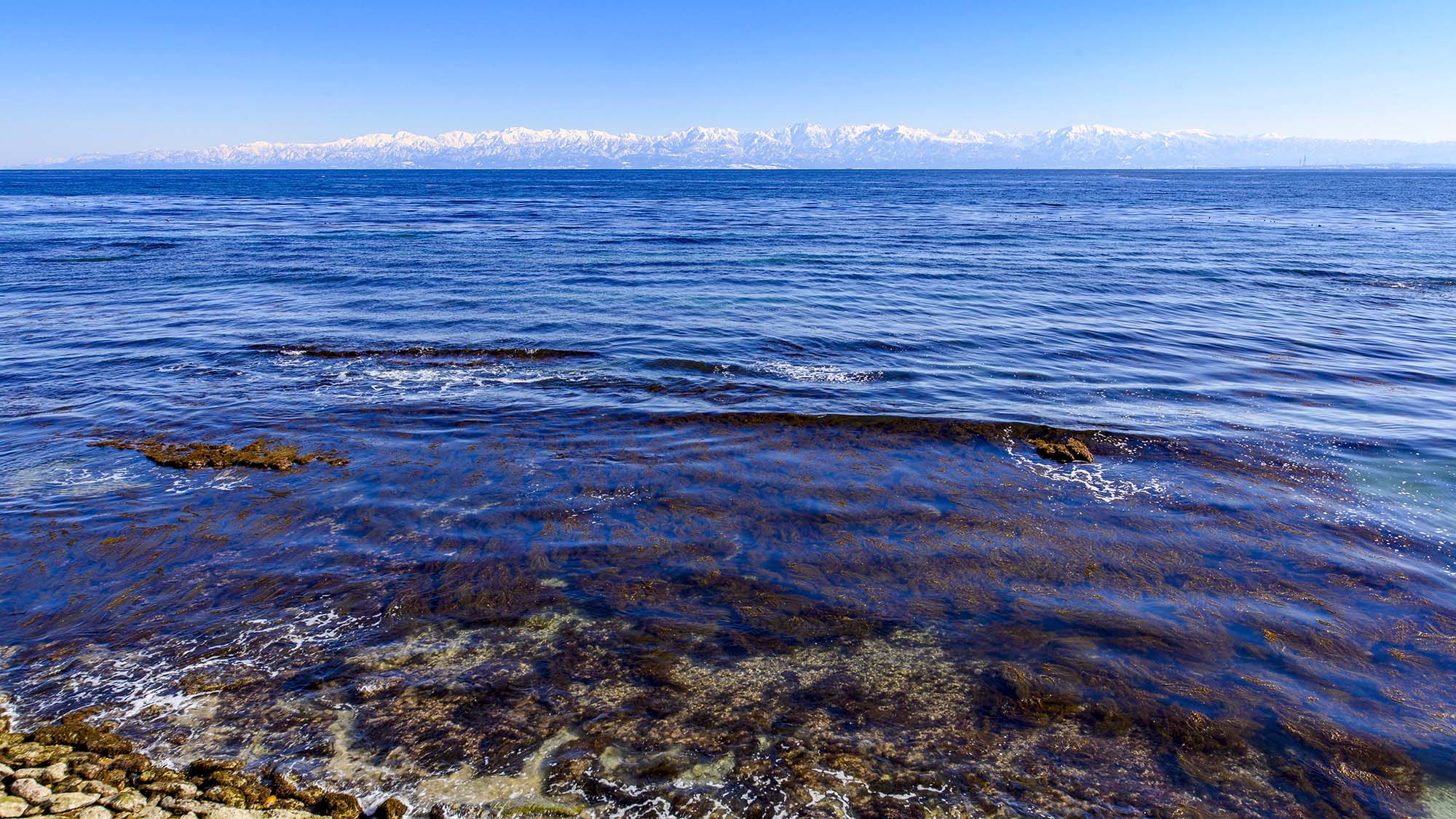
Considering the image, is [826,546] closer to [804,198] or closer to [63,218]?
[63,218]

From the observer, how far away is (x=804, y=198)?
344 ft

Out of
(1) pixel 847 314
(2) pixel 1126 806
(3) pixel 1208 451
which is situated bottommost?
(2) pixel 1126 806

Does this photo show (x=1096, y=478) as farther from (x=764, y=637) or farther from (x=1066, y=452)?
(x=764, y=637)

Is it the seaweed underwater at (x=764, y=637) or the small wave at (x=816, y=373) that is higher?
the small wave at (x=816, y=373)

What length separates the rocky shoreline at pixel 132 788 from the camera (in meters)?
5.29

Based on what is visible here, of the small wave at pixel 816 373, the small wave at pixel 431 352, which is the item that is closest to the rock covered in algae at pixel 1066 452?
the small wave at pixel 816 373

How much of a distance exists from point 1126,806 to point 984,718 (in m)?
1.31

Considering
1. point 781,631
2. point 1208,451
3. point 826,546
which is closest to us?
point 781,631

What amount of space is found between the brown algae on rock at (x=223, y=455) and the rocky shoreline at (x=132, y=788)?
6.77 metres

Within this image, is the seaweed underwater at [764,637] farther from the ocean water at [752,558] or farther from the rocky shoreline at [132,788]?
the rocky shoreline at [132,788]

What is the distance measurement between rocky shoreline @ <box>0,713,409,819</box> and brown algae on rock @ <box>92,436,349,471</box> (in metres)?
6.77

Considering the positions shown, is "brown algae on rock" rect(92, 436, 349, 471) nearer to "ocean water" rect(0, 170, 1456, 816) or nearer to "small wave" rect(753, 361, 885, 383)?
"ocean water" rect(0, 170, 1456, 816)

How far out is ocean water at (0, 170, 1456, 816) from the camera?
6379mm

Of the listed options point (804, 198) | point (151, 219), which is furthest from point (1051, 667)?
point (804, 198)
